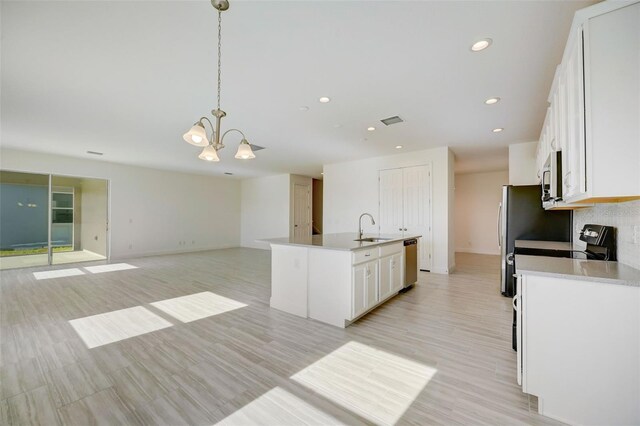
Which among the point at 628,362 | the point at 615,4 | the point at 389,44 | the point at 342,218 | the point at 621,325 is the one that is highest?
the point at 389,44

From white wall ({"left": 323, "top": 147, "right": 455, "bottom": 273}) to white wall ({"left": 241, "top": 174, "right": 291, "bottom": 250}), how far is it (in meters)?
2.21

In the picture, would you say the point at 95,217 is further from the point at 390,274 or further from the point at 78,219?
the point at 390,274

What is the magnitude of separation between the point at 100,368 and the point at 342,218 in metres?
5.70

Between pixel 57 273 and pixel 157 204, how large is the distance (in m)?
3.20

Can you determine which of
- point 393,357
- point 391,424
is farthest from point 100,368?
point 393,357

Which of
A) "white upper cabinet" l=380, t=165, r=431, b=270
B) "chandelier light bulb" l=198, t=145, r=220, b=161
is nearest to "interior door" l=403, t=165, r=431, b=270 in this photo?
"white upper cabinet" l=380, t=165, r=431, b=270

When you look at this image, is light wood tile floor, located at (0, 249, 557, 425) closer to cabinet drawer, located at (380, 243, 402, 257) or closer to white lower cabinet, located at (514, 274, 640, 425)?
white lower cabinet, located at (514, 274, 640, 425)

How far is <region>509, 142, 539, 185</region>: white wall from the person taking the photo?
5199 mm

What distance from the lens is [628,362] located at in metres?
1.35

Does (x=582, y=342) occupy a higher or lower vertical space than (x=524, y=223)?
lower

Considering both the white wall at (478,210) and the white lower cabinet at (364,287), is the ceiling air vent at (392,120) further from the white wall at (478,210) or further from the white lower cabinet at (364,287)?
the white wall at (478,210)

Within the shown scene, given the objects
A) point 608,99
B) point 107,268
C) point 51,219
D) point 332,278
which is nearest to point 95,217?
point 51,219

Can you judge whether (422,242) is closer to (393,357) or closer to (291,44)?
(393,357)

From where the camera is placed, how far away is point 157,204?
8.25 m
